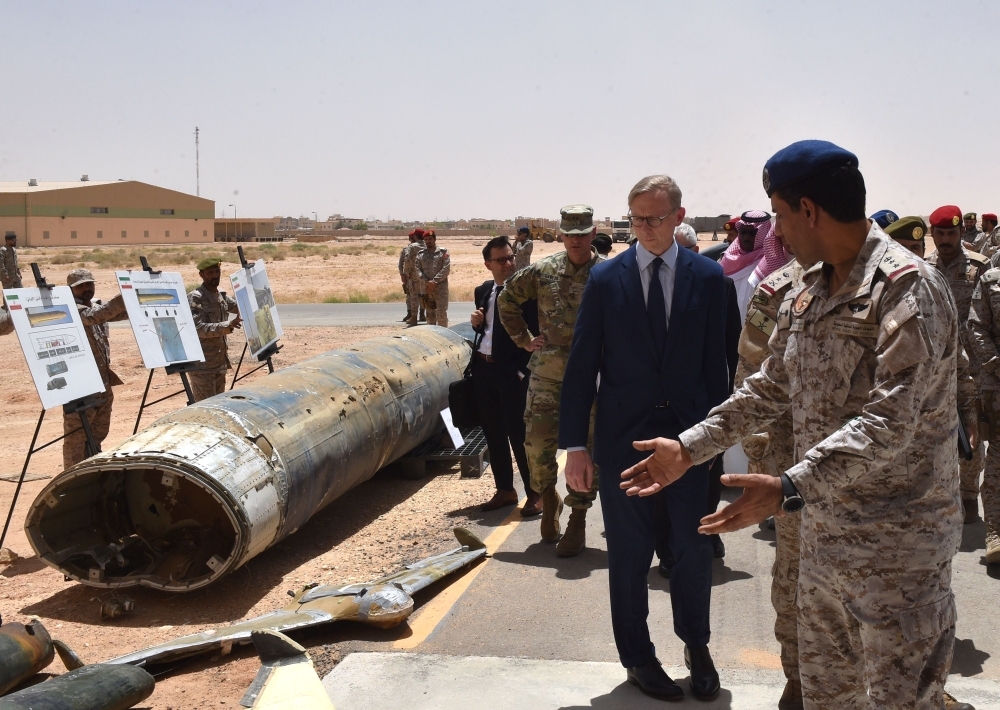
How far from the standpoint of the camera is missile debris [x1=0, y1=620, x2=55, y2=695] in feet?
14.8

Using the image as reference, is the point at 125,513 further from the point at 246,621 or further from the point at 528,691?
the point at 528,691

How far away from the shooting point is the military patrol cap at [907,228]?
5.17 meters

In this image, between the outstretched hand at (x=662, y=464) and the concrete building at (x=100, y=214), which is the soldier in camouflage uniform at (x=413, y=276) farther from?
the concrete building at (x=100, y=214)

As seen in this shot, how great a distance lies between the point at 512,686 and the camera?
4312 mm

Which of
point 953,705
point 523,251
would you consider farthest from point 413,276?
point 953,705

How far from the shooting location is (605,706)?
4.09m

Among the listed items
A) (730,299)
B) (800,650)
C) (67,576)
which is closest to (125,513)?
(67,576)

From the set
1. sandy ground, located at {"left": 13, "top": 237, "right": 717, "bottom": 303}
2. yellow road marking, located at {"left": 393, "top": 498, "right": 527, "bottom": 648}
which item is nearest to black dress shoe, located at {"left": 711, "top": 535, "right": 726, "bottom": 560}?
yellow road marking, located at {"left": 393, "top": 498, "right": 527, "bottom": 648}

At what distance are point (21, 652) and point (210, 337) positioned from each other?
201 inches

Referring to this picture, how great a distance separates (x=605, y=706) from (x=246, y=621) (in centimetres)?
203

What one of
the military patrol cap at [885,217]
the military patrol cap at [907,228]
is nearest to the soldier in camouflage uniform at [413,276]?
the military patrol cap at [885,217]

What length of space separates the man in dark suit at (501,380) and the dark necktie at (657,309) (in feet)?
8.32

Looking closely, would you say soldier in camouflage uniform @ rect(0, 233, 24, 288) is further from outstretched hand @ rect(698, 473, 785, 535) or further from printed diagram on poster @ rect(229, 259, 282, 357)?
outstretched hand @ rect(698, 473, 785, 535)

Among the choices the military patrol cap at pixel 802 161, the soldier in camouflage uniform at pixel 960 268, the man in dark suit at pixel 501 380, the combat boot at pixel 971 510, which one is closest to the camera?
the military patrol cap at pixel 802 161
